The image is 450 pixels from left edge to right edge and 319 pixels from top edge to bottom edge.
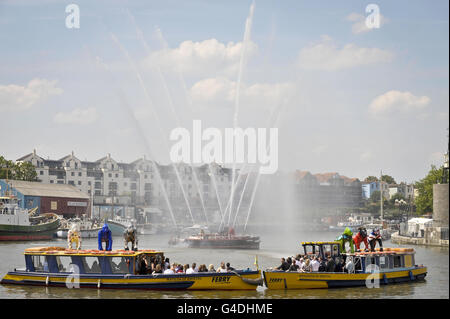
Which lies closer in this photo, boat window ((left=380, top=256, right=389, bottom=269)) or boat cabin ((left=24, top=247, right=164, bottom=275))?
boat cabin ((left=24, top=247, right=164, bottom=275))

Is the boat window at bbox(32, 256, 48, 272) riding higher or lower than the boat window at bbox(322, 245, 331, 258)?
lower

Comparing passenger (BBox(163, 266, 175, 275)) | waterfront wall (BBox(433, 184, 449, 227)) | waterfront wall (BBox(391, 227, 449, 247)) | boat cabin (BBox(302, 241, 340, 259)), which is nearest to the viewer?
passenger (BBox(163, 266, 175, 275))

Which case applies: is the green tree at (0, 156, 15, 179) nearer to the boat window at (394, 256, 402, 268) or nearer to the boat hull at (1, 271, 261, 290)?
the boat hull at (1, 271, 261, 290)

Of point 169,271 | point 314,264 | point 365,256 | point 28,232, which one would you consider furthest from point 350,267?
point 28,232

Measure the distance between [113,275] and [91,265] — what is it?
1656 millimetres

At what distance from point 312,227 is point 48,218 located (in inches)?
3339

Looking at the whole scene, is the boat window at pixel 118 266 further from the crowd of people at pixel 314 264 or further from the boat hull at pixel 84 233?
the boat hull at pixel 84 233

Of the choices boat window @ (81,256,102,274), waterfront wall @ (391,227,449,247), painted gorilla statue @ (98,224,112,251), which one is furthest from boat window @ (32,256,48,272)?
waterfront wall @ (391,227,449,247)

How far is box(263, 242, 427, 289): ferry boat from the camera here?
3416 centimetres

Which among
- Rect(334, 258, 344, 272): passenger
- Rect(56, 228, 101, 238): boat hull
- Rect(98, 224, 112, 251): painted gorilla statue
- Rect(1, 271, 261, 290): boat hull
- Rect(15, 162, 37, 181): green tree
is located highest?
Rect(15, 162, 37, 181): green tree

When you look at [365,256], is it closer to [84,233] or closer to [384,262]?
[384,262]
